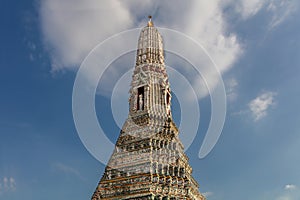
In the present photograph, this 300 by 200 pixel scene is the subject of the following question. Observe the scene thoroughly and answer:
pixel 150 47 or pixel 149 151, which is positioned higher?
pixel 150 47

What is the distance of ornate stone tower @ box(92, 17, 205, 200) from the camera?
39.8 m

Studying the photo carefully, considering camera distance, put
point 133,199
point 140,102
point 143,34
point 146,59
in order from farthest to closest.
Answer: point 143,34 → point 146,59 → point 140,102 → point 133,199

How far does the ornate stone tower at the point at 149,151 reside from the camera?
39.8m

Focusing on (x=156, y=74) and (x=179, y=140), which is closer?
(x=179, y=140)

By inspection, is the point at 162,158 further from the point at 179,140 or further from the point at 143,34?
the point at 143,34

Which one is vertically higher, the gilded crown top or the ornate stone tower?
the gilded crown top

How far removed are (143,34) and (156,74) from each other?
33.0ft

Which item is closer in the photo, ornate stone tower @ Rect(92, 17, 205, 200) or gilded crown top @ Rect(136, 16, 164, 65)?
ornate stone tower @ Rect(92, 17, 205, 200)

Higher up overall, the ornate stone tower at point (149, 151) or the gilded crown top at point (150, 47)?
the gilded crown top at point (150, 47)

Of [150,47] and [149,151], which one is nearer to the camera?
[149,151]

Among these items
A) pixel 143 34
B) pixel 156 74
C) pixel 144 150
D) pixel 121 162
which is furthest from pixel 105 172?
pixel 143 34

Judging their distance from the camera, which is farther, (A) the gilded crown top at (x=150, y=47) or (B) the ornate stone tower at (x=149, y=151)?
(A) the gilded crown top at (x=150, y=47)

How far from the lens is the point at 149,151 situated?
42875 millimetres

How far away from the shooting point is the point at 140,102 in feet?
A: 168
